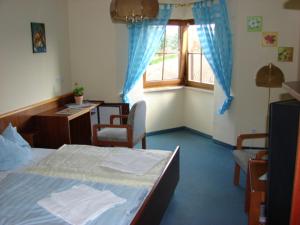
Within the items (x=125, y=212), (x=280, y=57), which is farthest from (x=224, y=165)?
(x=125, y=212)

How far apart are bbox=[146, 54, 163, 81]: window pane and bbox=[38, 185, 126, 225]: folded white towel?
3.40 metres

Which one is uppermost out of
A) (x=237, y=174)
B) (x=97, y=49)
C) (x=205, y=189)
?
(x=97, y=49)

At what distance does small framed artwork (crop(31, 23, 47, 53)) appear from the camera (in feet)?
13.0

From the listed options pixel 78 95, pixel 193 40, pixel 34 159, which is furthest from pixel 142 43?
pixel 34 159

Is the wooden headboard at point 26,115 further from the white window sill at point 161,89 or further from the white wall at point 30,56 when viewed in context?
the white window sill at point 161,89

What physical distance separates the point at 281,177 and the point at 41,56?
3635 millimetres

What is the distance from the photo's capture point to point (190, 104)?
18.9ft

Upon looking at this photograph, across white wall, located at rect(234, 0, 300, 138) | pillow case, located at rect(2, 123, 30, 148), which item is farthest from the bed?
white wall, located at rect(234, 0, 300, 138)

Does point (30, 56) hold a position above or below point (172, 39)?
below

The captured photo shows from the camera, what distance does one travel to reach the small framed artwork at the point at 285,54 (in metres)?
4.33

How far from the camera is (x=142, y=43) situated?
496 cm

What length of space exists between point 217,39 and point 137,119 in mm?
1782

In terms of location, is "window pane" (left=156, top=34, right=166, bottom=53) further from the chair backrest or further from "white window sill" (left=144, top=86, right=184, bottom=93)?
the chair backrest

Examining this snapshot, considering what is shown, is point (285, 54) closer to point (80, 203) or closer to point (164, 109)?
point (164, 109)
